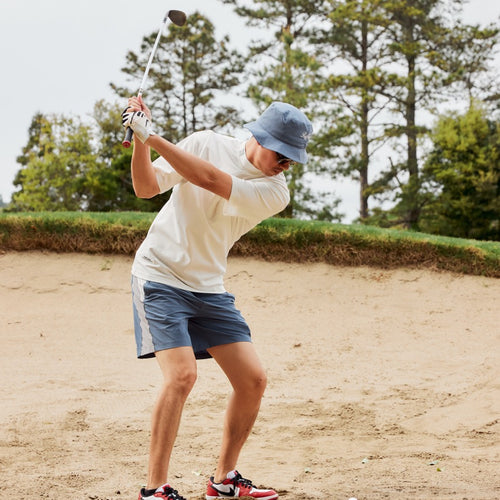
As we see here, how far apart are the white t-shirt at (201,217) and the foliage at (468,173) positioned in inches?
705

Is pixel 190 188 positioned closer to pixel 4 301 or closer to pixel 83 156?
pixel 4 301

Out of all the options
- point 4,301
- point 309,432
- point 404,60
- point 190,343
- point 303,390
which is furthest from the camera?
point 404,60

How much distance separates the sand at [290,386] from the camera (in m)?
4.24

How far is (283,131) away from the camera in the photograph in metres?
3.45

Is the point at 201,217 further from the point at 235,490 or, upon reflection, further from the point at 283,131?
the point at 235,490

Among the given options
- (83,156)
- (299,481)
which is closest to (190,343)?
(299,481)

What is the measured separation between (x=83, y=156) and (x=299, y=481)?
2199 centimetres

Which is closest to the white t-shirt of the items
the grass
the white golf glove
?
the white golf glove

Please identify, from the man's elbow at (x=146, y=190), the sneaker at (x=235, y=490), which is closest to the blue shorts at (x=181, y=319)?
the man's elbow at (x=146, y=190)

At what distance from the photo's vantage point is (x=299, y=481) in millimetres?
4125

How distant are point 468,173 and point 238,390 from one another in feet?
62.0

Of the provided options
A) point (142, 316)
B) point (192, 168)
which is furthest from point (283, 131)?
point (142, 316)

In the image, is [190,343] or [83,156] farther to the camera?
[83,156]

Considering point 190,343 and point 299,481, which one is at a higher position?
point 190,343
